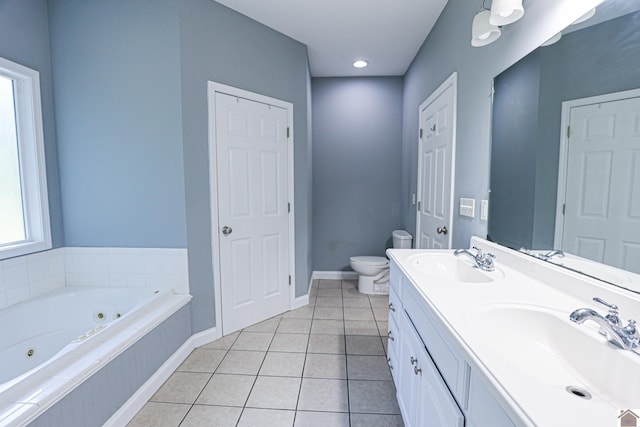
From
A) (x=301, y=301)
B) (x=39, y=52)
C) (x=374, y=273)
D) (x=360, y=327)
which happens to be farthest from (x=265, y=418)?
(x=39, y=52)

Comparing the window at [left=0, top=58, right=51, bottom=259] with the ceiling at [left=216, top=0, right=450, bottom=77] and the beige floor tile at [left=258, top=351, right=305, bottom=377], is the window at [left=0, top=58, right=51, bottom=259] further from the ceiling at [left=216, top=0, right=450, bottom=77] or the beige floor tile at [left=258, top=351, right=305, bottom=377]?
the beige floor tile at [left=258, top=351, right=305, bottom=377]

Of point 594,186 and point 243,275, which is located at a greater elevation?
point 594,186

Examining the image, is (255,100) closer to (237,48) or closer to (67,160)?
(237,48)

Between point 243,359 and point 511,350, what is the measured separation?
1.83 m

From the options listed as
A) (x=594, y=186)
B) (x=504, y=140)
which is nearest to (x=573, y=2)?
(x=504, y=140)

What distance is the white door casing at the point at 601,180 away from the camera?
841mm

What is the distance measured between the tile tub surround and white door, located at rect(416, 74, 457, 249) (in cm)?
202

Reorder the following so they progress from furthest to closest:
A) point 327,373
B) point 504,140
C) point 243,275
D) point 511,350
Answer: point 243,275, point 327,373, point 504,140, point 511,350

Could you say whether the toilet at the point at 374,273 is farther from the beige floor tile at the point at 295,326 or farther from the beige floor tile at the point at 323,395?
the beige floor tile at the point at 323,395

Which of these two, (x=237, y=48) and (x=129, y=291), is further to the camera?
(x=237, y=48)

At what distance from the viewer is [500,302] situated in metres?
0.98

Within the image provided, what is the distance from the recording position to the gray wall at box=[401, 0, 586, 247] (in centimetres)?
127

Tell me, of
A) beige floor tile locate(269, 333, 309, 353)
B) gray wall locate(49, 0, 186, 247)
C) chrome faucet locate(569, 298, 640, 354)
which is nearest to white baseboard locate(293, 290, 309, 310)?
beige floor tile locate(269, 333, 309, 353)

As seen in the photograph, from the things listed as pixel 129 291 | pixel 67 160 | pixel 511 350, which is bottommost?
pixel 129 291
